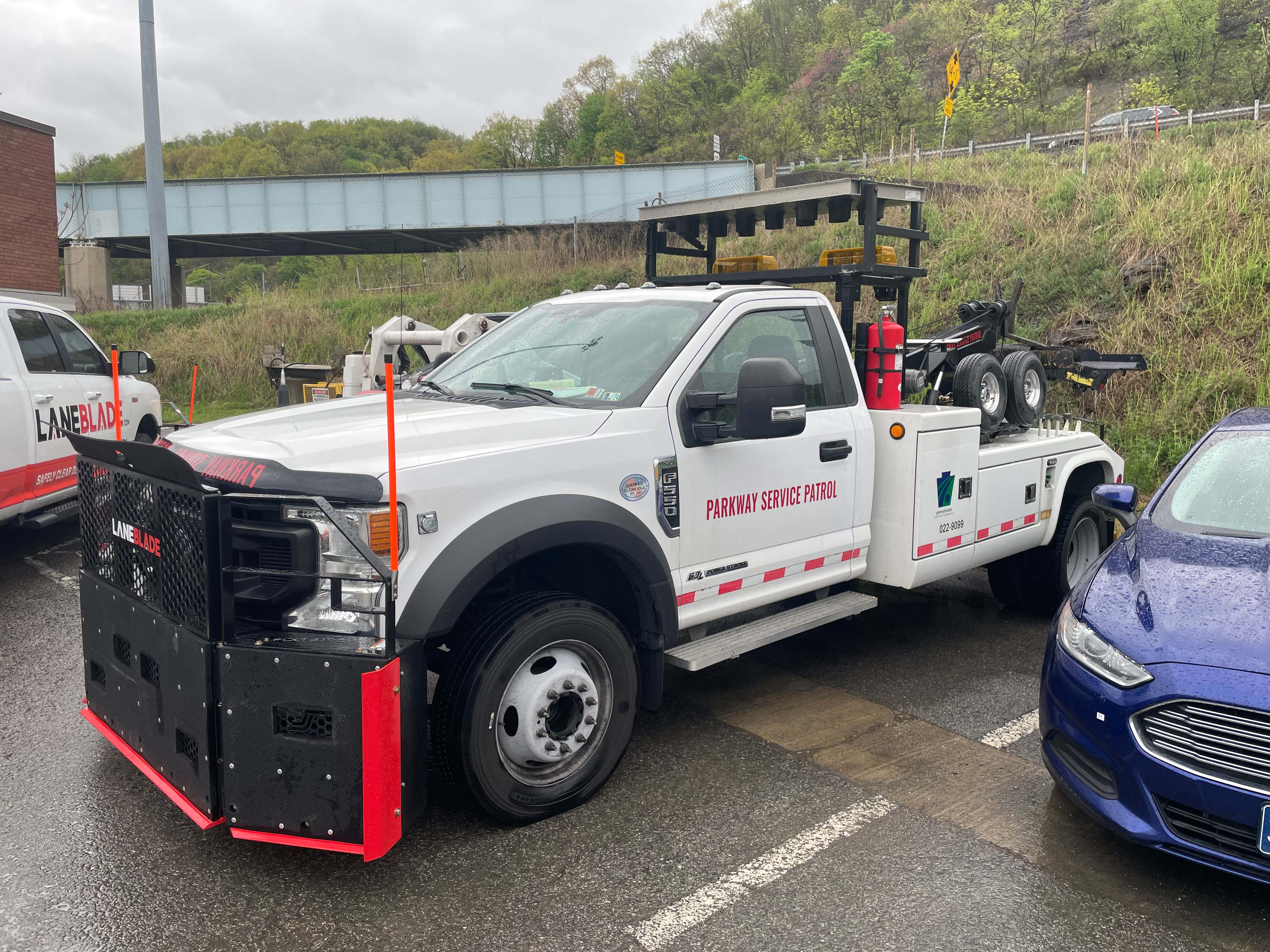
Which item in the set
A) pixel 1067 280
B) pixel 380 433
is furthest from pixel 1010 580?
pixel 1067 280

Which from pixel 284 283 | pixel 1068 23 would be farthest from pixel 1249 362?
pixel 1068 23

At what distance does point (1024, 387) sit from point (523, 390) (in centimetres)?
365

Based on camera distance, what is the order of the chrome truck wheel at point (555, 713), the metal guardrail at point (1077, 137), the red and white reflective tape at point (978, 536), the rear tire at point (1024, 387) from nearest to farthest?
the chrome truck wheel at point (555, 713) < the red and white reflective tape at point (978, 536) < the rear tire at point (1024, 387) < the metal guardrail at point (1077, 137)

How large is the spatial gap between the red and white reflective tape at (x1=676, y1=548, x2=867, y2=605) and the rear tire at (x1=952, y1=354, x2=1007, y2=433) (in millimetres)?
1481

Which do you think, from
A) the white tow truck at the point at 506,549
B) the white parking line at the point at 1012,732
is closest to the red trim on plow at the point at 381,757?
the white tow truck at the point at 506,549

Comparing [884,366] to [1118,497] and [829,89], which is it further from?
[829,89]

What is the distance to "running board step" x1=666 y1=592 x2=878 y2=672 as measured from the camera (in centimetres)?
410

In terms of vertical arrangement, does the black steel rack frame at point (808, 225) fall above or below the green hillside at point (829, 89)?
below

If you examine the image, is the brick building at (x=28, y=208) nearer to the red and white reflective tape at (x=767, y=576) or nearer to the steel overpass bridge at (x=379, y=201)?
the steel overpass bridge at (x=379, y=201)

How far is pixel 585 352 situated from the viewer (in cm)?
444

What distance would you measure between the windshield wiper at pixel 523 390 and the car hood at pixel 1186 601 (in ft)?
7.57

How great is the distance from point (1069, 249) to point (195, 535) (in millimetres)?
13703

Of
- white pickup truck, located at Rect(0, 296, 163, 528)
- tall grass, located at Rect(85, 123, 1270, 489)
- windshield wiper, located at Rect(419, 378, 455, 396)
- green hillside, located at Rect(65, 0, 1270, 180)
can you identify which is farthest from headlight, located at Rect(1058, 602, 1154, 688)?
green hillside, located at Rect(65, 0, 1270, 180)

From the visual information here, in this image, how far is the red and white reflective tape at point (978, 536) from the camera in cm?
507
